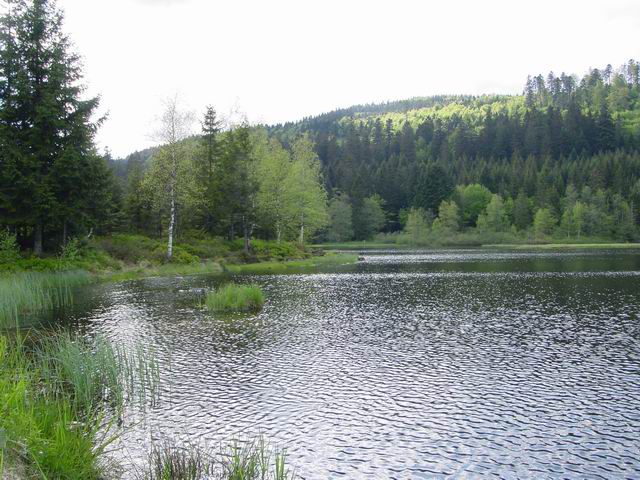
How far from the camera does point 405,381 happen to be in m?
15.7

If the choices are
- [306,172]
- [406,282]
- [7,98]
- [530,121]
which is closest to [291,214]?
[306,172]

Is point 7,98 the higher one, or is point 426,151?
point 426,151

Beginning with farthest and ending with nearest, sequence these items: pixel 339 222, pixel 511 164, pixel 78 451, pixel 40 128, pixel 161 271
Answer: pixel 511 164 → pixel 339 222 → pixel 161 271 → pixel 40 128 → pixel 78 451

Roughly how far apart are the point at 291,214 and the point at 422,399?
197 feet

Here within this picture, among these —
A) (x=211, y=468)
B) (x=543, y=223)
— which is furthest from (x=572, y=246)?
(x=211, y=468)

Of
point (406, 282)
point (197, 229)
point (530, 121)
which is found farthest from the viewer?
point (530, 121)

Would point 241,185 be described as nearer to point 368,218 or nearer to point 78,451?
point 78,451

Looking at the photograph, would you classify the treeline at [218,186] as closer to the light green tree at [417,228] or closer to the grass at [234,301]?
the grass at [234,301]

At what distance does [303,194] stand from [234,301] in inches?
1843

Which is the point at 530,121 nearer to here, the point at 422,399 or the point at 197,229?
the point at 197,229

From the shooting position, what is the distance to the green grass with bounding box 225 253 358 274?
179 feet

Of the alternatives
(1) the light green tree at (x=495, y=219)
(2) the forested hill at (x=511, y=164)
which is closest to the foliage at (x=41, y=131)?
(2) the forested hill at (x=511, y=164)

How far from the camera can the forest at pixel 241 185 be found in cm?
3844

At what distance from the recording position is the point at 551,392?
1448 centimetres
